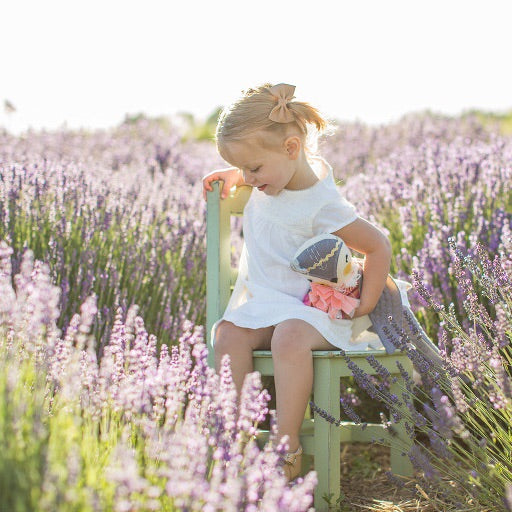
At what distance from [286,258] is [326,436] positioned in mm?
618

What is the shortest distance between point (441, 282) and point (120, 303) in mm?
1278

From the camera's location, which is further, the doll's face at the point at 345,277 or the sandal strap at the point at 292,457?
the doll's face at the point at 345,277

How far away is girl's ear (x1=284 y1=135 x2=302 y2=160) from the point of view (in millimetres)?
2664

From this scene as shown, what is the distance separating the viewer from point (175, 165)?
642 cm

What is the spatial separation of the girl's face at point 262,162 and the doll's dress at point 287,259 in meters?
0.08

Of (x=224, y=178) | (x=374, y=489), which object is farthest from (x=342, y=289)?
(x=374, y=489)

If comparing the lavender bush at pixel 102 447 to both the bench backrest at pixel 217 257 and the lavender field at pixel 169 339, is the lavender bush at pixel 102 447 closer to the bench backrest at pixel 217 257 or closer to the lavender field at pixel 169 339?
the lavender field at pixel 169 339

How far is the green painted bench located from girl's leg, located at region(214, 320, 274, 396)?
4 centimetres

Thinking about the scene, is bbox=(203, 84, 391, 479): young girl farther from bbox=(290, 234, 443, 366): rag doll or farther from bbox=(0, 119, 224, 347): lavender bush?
bbox=(0, 119, 224, 347): lavender bush

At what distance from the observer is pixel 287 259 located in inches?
108

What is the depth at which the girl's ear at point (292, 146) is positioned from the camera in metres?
2.66

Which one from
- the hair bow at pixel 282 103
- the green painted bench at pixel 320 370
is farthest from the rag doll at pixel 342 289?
the hair bow at pixel 282 103

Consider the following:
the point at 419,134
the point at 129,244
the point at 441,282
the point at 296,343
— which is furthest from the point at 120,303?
the point at 419,134

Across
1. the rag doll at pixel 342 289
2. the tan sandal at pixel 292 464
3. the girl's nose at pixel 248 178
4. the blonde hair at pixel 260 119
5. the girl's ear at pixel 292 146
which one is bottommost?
the tan sandal at pixel 292 464
